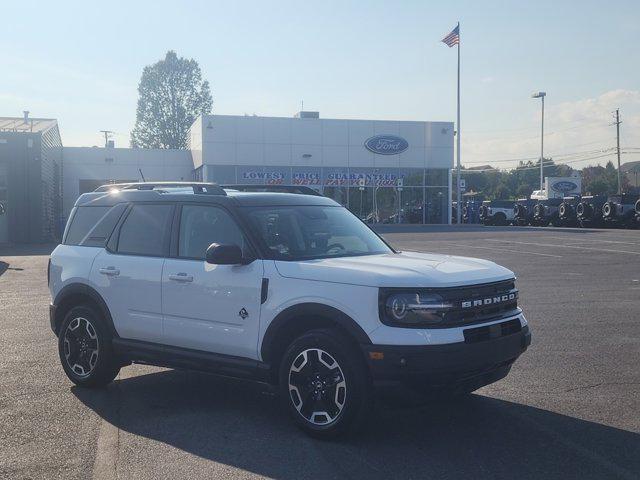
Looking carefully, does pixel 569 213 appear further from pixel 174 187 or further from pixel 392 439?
pixel 392 439

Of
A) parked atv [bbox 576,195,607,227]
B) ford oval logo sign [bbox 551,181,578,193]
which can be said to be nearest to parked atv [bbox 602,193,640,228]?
parked atv [bbox 576,195,607,227]

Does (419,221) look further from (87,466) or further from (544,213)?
(87,466)

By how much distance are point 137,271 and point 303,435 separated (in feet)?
7.28

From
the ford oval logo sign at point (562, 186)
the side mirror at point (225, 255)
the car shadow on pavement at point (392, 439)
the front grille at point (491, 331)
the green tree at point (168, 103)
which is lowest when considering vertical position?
the car shadow on pavement at point (392, 439)

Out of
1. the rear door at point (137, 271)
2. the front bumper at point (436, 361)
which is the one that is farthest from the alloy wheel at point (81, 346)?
the front bumper at point (436, 361)

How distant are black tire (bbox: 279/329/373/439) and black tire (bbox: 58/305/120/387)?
2.13 m

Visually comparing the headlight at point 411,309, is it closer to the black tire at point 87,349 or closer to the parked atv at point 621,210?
the black tire at point 87,349

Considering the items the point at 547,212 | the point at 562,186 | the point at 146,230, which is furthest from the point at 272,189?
the point at 562,186

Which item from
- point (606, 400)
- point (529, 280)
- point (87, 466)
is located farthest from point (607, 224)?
point (87, 466)

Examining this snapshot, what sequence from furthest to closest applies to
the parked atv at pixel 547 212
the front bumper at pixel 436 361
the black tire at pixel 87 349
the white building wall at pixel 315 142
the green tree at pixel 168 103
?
the green tree at pixel 168 103
the parked atv at pixel 547 212
the white building wall at pixel 315 142
the black tire at pixel 87 349
the front bumper at pixel 436 361

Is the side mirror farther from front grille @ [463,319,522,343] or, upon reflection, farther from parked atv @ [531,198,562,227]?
parked atv @ [531,198,562,227]

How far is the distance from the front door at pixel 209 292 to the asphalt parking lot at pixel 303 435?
0.67m

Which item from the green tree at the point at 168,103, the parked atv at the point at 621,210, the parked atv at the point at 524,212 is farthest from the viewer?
the green tree at the point at 168,103

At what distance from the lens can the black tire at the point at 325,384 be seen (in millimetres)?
5602
